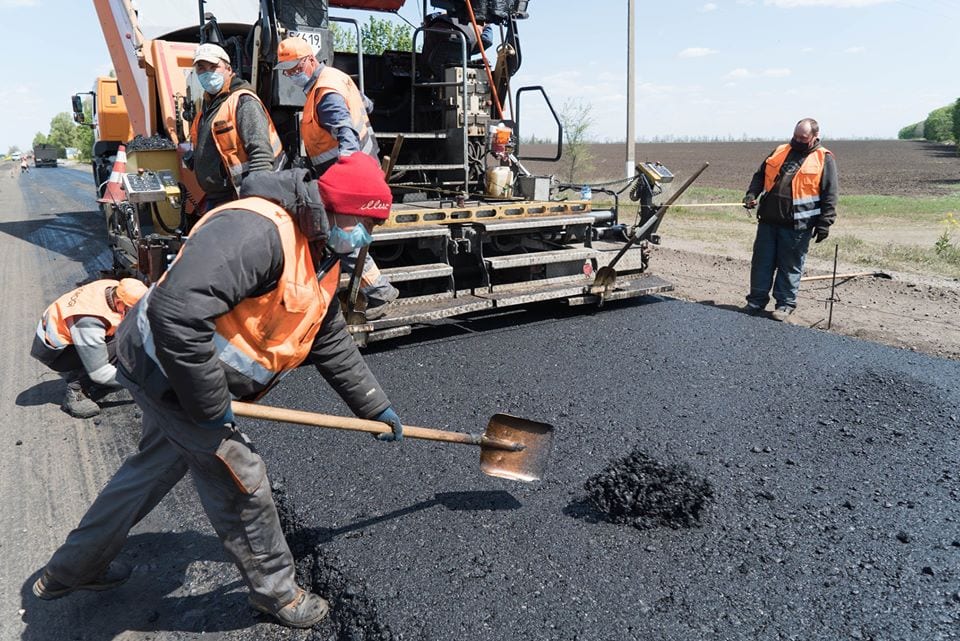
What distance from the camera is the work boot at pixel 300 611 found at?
7.60 feet

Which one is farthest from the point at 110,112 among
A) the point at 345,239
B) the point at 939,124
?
the point at 939,124

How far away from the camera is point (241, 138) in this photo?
439 cm

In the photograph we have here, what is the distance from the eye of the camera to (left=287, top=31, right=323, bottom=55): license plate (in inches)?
193

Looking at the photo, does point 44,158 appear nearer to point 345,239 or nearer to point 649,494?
point 345,239

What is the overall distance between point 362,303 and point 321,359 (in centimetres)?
221

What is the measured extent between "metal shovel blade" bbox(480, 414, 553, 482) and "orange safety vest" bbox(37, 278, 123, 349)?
235 cm

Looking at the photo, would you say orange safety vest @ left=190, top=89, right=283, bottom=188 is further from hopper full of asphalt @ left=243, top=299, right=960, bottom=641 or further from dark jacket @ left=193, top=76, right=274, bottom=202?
hopper full of asphalt @ left=243, top=299, right=960, bottom=641

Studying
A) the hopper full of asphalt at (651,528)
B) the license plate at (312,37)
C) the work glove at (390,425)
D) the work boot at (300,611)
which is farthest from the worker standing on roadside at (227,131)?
the work boot at (300,611)

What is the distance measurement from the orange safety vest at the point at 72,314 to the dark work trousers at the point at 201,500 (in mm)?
1875

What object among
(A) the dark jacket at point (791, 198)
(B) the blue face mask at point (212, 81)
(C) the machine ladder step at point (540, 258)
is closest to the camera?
(B) the blue face mask at point (212, 81)

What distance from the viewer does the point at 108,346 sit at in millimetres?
4070

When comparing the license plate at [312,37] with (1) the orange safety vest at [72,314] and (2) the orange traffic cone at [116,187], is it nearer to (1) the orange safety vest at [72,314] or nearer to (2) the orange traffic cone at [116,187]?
(1) the orange safety vest at [72,314]

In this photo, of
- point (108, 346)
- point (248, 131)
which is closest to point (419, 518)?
point (108, 346)

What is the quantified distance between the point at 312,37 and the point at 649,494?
12.7ft
